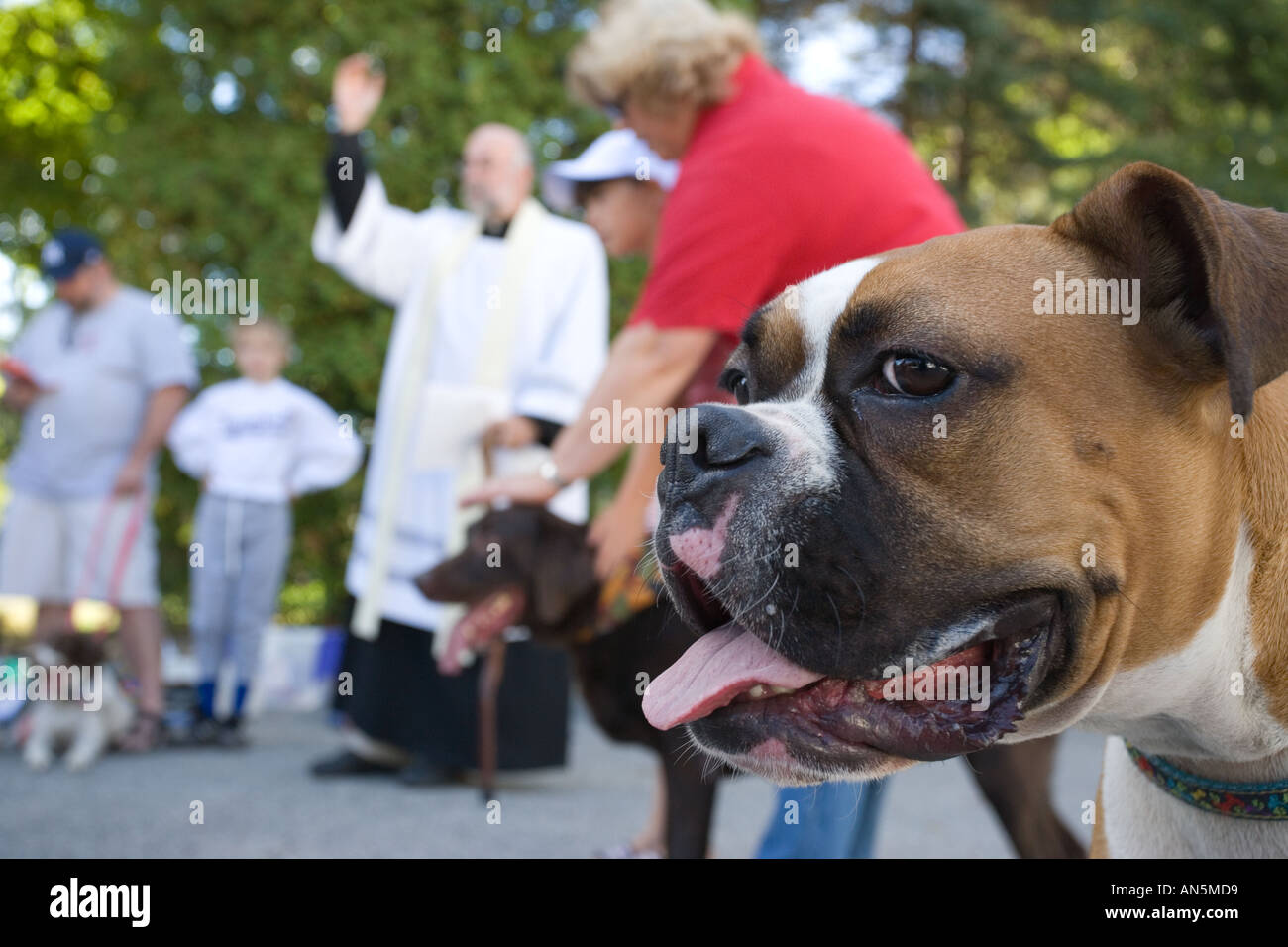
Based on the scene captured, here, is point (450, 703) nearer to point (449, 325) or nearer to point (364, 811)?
point (364, 811)

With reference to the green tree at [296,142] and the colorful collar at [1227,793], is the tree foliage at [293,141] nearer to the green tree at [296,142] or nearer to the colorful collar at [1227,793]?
the green tree at [296,142]

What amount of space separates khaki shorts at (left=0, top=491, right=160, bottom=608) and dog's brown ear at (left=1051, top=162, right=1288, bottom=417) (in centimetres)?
597

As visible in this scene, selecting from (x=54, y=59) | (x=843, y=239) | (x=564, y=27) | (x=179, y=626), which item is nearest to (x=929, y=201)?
(x=843, y=239)

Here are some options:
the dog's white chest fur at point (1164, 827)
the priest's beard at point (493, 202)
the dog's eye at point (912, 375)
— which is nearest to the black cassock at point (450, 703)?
the priest's beard at point (493, 202)

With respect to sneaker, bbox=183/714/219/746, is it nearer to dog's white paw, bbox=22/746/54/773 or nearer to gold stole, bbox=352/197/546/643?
dog's white paw, bbox=22/746/54/773

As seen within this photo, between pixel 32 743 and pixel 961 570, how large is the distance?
5782 mm

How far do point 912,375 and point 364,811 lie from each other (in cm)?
426

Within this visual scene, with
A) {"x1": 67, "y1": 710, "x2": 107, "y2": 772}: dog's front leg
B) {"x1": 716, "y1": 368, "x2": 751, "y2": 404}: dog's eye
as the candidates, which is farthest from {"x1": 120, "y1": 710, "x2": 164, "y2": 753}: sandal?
{"x1": 716, "y1": 368, "x2": 751, "y2": 404}: dog's eye

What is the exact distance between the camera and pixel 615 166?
3.92m

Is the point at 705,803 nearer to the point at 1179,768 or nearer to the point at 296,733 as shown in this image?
the point at 1179,768

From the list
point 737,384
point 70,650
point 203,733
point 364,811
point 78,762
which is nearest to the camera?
point 737,384

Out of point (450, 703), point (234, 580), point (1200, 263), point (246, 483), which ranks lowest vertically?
point (450, 703)

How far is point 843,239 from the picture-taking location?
2697mm

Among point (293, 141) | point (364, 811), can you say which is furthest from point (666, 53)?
point (293, 141)
